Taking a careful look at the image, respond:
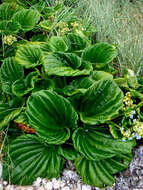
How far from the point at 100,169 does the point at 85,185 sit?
5.7 inches

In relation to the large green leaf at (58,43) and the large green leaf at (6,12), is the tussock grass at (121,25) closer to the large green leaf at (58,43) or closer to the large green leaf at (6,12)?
the large green leaf at (58,43)

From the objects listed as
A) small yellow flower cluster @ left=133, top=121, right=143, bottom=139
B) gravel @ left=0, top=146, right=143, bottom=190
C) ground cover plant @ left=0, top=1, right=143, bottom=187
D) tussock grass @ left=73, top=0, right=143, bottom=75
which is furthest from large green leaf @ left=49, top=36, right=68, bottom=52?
gravel @ left=0, top=146, right=143, bottom=190

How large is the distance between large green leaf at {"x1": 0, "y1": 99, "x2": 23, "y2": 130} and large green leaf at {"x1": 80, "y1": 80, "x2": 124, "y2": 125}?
0.45 meters

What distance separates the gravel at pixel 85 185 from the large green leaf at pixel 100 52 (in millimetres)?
681

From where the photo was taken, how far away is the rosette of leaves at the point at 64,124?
1.23m

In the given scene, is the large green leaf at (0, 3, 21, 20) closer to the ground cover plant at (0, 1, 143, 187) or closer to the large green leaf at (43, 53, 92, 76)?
the ground cover plant at (0, 1, 143, 187)

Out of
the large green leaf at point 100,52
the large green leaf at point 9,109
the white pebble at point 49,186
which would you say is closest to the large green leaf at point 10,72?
the large green leaf at point 9,109

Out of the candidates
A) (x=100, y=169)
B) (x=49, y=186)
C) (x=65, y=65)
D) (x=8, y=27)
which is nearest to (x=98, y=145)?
(x=100, y=169)

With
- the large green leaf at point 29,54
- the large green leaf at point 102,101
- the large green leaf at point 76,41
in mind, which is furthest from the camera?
the large green leaf at point 76,41

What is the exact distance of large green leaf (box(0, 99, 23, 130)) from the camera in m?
1.38

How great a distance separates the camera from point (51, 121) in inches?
51.4

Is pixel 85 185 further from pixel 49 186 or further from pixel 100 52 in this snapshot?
pixel 100 52

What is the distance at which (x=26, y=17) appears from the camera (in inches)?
75.0

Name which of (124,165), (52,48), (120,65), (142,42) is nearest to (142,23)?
(142,42)
